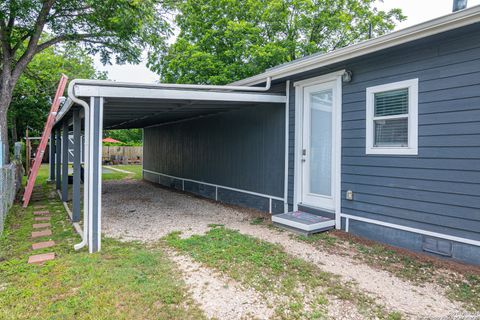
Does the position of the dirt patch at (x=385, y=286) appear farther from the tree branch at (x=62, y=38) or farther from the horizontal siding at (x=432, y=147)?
the tree branch at (x=62, y=38)

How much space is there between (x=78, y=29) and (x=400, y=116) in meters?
8.70

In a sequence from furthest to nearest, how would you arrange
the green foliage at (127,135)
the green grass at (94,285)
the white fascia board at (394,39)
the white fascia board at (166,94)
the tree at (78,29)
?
the green foliage at (127,135), the tree at (78,29), the white fascia board at (166,94), the white fascia board at (394,39), the green grass at (94,285)

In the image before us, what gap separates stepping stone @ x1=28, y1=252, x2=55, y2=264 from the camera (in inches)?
142

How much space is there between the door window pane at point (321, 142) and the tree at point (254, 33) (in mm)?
7900

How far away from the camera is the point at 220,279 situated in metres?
3.13

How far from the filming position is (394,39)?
3705 millimetres

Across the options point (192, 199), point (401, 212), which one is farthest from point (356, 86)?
point (192, 199)

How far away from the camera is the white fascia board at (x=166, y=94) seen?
3.84 m

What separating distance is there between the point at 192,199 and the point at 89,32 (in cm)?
558

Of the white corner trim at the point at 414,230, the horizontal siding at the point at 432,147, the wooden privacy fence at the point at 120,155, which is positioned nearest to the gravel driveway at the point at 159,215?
the white corner trim at the point at 414,230

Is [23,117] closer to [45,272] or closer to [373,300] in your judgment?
[45,272]

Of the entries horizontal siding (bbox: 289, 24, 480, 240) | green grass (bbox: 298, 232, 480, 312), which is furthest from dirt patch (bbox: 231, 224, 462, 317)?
horizontal siding (bbox: 289, 24, 480, 240)

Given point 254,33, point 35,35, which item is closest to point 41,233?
point 35,35

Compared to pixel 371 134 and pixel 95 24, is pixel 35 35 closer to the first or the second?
pixel 95 24
